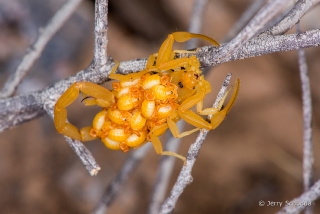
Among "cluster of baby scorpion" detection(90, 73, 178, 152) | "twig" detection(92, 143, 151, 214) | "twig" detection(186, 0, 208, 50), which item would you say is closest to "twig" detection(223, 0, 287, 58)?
"cluster of baby scorpion" detection(90, 73, 178, 152)

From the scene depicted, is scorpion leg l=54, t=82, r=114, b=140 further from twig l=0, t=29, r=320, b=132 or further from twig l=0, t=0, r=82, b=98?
twig l=0, t=0, r=82, b=98

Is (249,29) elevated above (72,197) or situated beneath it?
elevated above

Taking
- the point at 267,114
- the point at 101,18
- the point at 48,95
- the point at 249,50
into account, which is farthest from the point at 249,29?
the point at 267,114

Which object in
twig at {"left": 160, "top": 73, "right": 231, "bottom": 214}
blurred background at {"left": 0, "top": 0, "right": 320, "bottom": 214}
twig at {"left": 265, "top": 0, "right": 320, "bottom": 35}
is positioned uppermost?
twig at {"left": 265, "top": 0, "right": 320, "bottom": 35}

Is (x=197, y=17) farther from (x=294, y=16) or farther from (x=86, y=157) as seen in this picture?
(x=86, y=157)

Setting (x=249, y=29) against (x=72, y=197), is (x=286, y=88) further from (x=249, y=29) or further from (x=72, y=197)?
(x=249, y=29)

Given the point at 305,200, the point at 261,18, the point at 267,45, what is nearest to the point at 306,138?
the point at 305,200

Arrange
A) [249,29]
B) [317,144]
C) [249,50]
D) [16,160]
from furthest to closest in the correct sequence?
[317,144]
[16,160]
[249,50]
[249,29]
